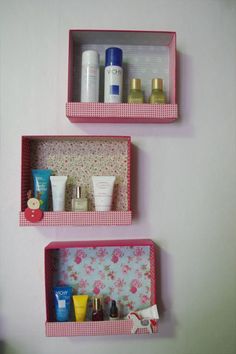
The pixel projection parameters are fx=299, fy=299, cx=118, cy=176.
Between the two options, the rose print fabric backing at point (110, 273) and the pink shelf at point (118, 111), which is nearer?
the pink shelf at point (118, 111)

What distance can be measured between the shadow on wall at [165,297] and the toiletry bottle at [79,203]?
0.30 metres

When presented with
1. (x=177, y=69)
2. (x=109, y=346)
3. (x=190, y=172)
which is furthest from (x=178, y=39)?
(x=109, y=346)

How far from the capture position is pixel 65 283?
982 millimetres

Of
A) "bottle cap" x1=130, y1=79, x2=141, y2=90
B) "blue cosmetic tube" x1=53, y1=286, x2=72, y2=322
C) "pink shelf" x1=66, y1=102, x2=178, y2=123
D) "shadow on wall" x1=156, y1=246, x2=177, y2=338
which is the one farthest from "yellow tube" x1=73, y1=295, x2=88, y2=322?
"bottle cap" x1=130, y1=79, x2=141, y2=90

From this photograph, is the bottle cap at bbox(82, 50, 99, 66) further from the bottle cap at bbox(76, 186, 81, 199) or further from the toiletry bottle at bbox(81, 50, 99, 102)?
the bottle cap at bbox(76, 186, 81, 199)

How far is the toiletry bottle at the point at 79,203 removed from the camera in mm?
911

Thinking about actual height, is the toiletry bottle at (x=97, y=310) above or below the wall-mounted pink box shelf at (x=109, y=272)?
below

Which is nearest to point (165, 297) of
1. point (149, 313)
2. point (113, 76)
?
point (149, 313)

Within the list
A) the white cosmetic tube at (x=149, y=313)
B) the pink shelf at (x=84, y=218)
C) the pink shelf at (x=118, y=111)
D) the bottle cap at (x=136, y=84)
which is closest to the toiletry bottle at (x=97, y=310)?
the white cosmetic tube at (x=149, y=313)

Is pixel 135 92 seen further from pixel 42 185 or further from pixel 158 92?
A: pixel 42 185

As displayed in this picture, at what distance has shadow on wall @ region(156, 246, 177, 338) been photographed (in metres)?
1.01

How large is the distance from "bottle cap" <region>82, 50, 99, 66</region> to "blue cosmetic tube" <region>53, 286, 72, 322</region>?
28.0 inches

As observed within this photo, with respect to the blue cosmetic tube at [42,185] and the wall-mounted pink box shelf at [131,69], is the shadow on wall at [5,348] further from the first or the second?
the wall-mounted pink box shelf at [131,69]

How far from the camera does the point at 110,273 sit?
991 millimetres
